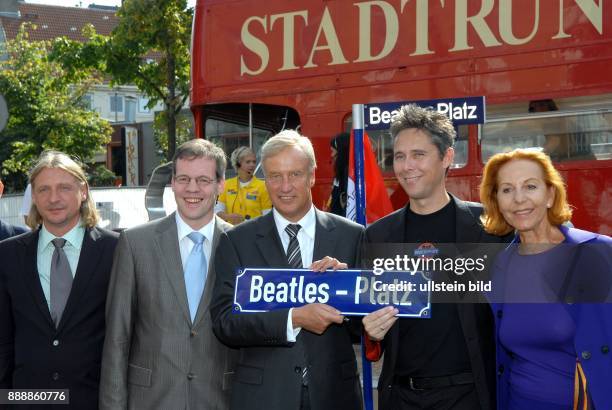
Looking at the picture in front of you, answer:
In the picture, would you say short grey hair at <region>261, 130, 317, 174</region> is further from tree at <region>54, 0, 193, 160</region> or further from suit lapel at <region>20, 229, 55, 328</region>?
tree at <region>54, 0, 193, 160</region>

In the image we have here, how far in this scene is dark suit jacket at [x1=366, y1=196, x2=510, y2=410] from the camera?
3.68 m

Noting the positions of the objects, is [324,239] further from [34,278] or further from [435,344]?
[34,278]

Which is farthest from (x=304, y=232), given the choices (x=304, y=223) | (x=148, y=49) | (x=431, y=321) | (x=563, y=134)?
(x=148, y=49)

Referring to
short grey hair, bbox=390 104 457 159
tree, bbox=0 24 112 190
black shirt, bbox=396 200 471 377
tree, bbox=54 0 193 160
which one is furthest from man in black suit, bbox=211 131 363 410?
tree, bbox=0 24 112 190

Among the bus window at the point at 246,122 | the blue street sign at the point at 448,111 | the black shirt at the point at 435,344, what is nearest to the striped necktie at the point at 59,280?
the black shirt at the point at 435,344

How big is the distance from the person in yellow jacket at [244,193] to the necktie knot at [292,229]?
6.17m

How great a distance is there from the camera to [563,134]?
854cm

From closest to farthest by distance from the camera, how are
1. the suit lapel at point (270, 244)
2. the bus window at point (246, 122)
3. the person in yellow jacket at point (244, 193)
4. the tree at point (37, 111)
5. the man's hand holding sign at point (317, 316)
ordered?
the man's hand holding sign at point (317, 316)
the suit lapel at point (270, 244)
the person in yellow jacket at point (244, 193)
the bus window at point (246, 122)
the tree at point (37, 111)

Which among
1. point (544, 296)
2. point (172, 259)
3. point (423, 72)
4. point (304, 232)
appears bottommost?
point (544, 296)

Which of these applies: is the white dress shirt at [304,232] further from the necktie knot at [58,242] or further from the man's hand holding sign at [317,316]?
the necktie knot at [58,242]

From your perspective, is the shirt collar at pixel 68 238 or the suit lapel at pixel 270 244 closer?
the suit lapel at pixel 270 244

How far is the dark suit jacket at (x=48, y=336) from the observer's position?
4.05 meters

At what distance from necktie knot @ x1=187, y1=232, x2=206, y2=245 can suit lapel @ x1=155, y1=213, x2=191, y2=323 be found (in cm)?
7

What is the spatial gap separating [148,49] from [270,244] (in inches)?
705
